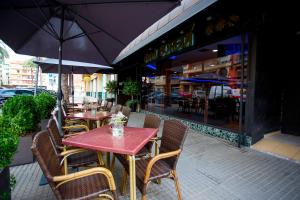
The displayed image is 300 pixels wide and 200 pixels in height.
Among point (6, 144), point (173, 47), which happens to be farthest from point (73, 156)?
point (173, 47)

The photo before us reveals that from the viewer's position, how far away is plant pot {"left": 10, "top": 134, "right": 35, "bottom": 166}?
10.1ft

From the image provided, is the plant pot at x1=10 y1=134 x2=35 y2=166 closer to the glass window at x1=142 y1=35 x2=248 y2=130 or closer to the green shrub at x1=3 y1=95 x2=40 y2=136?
the green shrub at x1=3 y1=95 x2=40 y2=136

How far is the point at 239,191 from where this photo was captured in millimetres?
2398

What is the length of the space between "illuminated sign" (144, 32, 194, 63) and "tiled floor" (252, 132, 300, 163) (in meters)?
3.39

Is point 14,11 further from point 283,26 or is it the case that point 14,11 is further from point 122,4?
point 283,26

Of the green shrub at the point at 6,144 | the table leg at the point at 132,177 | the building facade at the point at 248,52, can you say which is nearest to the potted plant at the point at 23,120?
the green shrub at the point at 6,144

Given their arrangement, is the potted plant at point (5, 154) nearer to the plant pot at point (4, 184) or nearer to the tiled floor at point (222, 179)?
the plant pot at point (4, 184)

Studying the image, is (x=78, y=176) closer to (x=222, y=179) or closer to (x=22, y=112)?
(x=222, y=179)

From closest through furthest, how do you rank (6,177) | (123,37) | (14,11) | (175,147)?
1. (6,177)
2. (175,147)
3. (14,11)
4. (123,37)

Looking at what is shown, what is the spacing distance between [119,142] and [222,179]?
1769mm

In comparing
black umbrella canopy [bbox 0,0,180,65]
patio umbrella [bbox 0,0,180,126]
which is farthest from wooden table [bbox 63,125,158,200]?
black umbrella canopy [bbox 0,0,180,65]

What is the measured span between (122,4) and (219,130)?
4058 mm

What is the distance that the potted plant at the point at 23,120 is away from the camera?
10.2 feet

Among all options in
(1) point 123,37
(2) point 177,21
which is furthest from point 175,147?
(2) point 177,21
